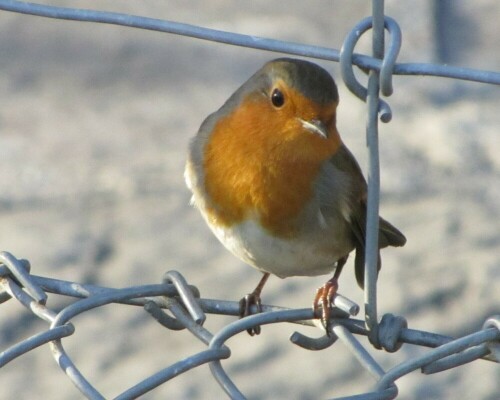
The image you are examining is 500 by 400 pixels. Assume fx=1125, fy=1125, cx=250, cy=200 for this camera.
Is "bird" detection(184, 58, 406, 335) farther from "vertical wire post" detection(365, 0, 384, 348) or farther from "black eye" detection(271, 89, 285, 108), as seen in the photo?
"vertical wire post" detection(365, 0, 384, 348)

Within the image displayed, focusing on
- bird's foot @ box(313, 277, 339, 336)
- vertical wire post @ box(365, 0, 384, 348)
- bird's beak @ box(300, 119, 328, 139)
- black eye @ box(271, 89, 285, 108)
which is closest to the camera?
vertical wire post @ box(365, 0, 384, 348)

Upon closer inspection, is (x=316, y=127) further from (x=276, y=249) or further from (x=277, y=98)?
(x=276, y=249)

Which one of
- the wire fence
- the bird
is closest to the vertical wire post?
the wire fence

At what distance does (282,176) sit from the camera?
250 cm

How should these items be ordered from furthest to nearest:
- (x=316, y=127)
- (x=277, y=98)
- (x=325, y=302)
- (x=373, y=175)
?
(x=277, y=98) < (x=316, y=127) < (x=325, y=302) < (x=373, y=175)

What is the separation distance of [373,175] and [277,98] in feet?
3.26

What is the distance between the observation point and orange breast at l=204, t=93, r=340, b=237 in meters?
2.49

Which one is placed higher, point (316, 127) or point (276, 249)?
point (316, 127)

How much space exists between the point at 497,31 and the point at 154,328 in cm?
266

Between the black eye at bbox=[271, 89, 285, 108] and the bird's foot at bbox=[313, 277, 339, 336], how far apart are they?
431 mm

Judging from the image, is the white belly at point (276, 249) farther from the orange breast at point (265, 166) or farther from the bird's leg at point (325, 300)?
the bird's leg at point (325, 300)

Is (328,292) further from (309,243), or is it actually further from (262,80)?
(262,80)

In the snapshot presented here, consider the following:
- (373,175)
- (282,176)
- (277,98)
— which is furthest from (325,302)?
(277,98)

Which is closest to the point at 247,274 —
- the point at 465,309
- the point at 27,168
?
the point at 465,309
